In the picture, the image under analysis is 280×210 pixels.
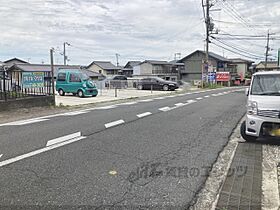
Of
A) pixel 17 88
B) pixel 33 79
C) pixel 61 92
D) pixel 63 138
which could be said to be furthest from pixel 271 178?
pixel 61 92

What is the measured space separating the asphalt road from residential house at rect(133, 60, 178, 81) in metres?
54.3

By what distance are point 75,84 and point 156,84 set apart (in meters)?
12.9

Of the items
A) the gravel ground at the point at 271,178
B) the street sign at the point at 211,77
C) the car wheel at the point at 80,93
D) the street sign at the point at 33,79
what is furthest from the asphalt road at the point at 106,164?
the street sign at the point at 211,77

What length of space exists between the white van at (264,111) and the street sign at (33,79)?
970 cm

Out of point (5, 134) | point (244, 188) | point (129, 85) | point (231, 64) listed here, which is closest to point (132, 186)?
point (244, 188)

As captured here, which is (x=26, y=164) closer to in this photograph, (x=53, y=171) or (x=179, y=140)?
(x=53, y=171)

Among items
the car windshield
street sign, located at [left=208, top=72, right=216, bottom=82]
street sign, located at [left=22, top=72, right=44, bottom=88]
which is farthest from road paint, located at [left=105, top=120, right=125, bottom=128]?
street sign, located at [left=208, top=72, right=216, bottom=82]

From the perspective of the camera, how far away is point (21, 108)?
11391 mm

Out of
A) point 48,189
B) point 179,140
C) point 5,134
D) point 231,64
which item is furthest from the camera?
point 231,64

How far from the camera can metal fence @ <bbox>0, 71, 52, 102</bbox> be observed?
10914mm

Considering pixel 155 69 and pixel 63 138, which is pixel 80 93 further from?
pixel 155 69

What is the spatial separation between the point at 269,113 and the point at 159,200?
377 centimetres

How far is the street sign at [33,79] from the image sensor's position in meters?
12.3

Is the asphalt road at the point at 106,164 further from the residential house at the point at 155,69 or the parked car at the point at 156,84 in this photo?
the residential house at the point at 155,69
